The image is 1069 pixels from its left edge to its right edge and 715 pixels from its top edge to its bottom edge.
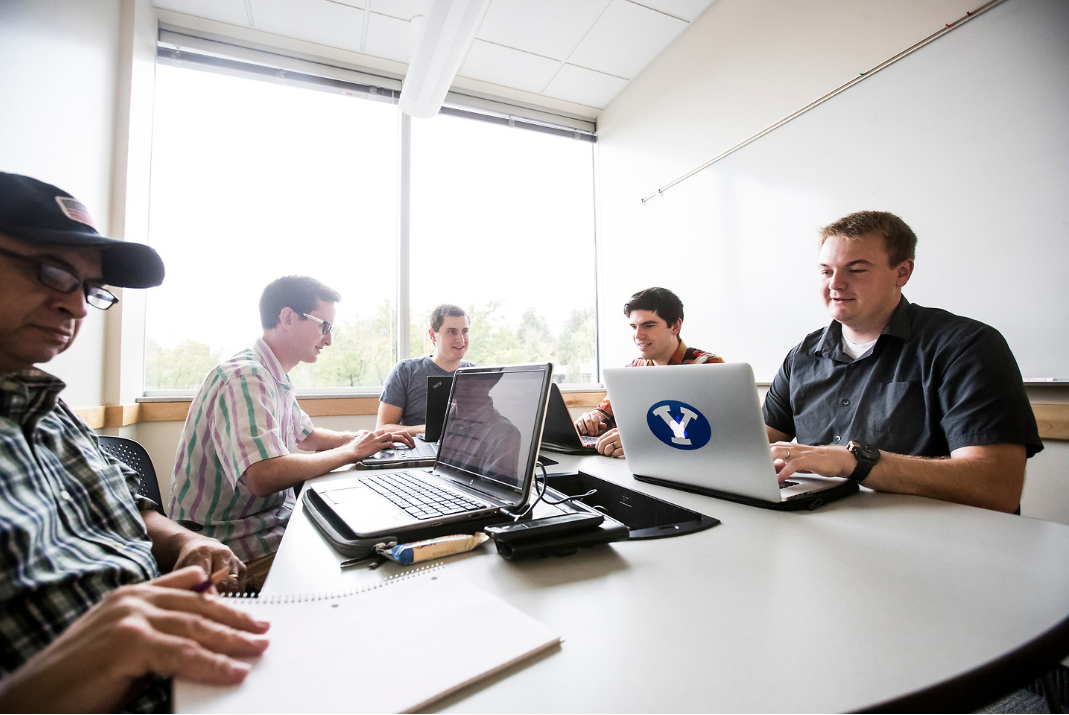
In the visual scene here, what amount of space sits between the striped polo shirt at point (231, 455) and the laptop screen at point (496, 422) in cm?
50

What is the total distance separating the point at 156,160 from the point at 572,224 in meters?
2.78

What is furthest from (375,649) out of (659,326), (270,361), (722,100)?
(722,100)

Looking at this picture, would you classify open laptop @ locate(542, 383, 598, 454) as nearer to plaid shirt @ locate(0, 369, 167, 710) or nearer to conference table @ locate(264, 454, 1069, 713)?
conference table @ locate(264, 454, 1069, 713)

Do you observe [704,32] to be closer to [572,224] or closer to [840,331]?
[572,224]

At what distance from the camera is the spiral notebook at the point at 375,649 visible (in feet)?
1.29

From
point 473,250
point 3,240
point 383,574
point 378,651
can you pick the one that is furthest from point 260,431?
point 473,250

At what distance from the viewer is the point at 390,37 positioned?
9.98 ft

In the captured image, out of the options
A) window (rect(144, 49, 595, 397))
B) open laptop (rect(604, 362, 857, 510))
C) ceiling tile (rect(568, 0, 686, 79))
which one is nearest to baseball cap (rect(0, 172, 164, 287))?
open laptop (rect(604, 362, 857, 510))

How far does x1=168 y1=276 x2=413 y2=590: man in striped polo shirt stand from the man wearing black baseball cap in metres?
0.25

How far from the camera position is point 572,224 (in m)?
4.06

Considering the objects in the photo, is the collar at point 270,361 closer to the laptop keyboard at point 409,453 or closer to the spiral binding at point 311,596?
the laptop keyboard at point 409,453

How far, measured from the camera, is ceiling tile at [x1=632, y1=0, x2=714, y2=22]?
2.82 meters

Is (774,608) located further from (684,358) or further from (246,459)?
(684,358)

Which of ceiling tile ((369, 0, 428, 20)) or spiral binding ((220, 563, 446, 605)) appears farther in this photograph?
ceiling tile ((369, 0, 428, 20))
